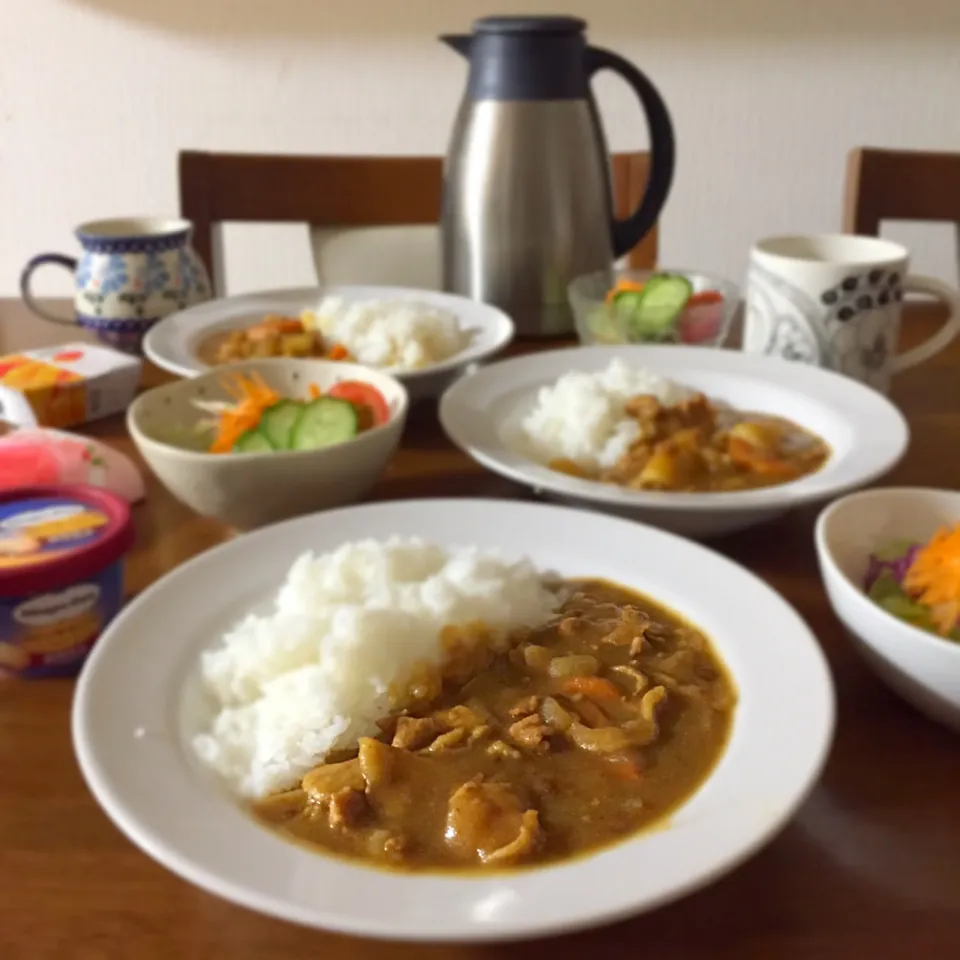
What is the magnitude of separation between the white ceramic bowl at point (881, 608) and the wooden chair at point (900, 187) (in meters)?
1.34

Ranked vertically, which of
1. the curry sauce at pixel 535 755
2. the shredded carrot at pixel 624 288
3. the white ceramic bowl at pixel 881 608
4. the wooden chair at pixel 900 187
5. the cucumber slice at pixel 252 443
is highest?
the wooden chair at pixel 900 187

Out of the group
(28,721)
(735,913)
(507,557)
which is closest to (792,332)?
(507,557)

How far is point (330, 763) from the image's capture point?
71 centimetres

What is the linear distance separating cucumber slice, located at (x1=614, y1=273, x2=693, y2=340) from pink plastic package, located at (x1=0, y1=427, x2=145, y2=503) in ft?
2.61

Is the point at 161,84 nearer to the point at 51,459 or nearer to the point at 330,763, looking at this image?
the point at 51,459

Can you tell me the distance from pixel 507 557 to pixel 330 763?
11.5 inches

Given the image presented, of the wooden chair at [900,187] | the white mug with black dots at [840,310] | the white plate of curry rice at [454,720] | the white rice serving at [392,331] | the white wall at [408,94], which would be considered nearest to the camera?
the white plate of curry rice at [454,720]

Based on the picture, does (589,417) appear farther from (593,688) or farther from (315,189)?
(315,189)

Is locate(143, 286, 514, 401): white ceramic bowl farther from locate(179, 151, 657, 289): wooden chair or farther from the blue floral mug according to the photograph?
locate(179, 151, 657, 289): wooden chair

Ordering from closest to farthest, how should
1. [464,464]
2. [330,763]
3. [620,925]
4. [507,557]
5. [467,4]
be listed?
[620,925] < [330,763] < [507,557] < [464,464] < [467,4]

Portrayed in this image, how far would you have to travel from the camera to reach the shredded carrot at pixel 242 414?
1104 millimetres

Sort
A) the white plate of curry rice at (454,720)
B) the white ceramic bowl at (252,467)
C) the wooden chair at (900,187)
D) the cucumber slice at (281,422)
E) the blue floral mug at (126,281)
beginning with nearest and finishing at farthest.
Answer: the white plate of curry rice at (454,720) → the white ceramic bowl at (252,467) → the cucumber slice at (281,422) → the blue floral mug at (126,281) → the wooden chair at (900,187)

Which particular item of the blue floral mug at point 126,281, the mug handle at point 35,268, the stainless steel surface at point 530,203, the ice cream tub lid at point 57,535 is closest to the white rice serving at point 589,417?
the stainless steel surface at point 530,203

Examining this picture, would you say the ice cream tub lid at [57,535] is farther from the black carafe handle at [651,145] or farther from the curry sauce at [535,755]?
the black carafe handle at [651,145]
